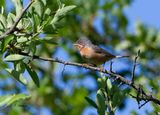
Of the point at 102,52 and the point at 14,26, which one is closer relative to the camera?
the point at 14,26

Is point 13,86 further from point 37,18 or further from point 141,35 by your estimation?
point 37,18

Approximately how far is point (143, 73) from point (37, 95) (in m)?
1.29

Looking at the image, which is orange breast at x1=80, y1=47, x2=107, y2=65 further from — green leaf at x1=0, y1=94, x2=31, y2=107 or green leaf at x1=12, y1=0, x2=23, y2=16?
green leaf at x1=12, y1=0, x2=23, y2=16

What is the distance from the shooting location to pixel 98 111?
3281mm

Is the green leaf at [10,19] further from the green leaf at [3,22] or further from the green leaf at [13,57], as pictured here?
the green leaf at [13,57]

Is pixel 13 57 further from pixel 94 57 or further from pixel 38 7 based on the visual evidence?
pixel 94 57

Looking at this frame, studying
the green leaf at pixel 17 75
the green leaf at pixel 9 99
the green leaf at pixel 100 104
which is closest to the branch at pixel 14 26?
the green leaf at pixel 17 75

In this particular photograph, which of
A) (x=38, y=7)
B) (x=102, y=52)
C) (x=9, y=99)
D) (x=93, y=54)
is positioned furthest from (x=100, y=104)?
(x=102, y=52)

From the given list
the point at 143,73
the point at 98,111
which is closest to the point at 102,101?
the point at 98,111

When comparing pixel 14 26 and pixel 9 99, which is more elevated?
pixel 14 26

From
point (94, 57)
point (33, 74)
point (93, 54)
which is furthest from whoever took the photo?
point (93, 54)

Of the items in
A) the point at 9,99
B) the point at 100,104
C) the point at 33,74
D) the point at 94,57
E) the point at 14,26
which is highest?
the point at 14,26

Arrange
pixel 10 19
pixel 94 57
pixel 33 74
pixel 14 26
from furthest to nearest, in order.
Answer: pixel 94 57 < pixel 33 74 < pixel 10 19 < pixel 14 26

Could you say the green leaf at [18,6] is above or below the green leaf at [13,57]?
above
